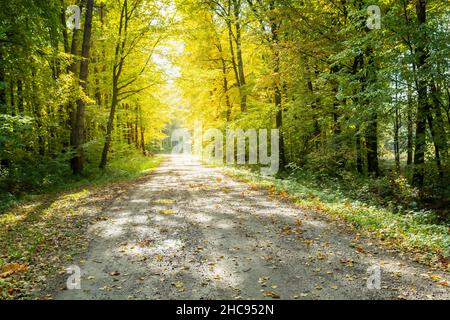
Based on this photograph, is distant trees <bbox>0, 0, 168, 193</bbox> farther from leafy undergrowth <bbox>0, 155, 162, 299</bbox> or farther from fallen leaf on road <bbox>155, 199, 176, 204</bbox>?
fallen leaf on road <bbox>155, 199, 176, 204</bbox>

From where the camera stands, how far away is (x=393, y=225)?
7449mm

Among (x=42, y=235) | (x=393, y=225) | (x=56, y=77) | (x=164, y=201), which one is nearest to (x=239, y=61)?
(x=56, y=77)

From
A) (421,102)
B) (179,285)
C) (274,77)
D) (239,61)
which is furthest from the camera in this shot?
(239,61)

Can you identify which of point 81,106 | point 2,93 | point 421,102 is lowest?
point 421,102

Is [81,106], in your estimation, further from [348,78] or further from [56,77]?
[348,78]

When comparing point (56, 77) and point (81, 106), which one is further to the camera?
point (81, 106)

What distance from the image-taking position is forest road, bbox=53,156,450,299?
480 centimetres

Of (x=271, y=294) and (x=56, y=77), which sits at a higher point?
(x=56, y=77)

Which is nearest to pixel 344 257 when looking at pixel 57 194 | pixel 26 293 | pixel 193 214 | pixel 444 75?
pixel 193 214

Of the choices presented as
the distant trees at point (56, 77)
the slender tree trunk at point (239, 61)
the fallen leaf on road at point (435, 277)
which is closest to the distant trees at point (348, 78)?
the slender tree trunk at point (239, 61)

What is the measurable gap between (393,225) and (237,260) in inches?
153

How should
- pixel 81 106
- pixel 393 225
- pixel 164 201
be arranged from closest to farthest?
1. pixel 393 225
2. pixel 164 201
3. pixel 81 106

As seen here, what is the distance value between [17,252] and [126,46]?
14815mm

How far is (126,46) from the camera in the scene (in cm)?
1858
